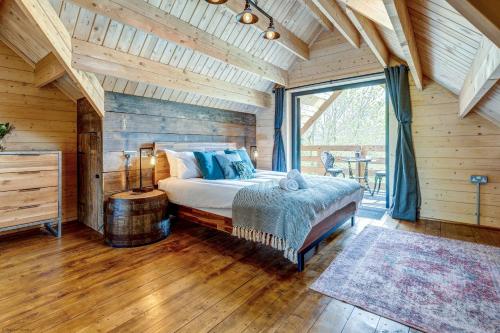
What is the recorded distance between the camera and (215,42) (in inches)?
131

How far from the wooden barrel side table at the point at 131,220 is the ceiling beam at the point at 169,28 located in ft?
5.71

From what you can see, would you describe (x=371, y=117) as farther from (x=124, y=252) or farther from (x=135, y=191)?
(x=124, y=252)

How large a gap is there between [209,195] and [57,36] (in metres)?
2.00

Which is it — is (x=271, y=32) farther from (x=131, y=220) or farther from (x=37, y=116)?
(x=37, y=116)

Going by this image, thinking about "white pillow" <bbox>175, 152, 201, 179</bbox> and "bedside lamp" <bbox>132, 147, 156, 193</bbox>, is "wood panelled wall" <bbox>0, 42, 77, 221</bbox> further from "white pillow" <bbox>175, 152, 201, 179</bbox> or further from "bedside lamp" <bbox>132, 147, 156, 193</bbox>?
"white pillow" <bbox>175, 152, 201, 179</bbox>

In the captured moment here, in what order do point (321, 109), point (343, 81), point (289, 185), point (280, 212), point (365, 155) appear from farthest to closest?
point (321, 109) < point (365, 155) < point (343, 81) < point (289, 185) < point (280, 212)

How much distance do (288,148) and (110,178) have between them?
3.08 m

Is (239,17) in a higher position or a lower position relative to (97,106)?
higher

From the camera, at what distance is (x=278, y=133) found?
5023 mm

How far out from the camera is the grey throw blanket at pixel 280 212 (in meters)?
2.14

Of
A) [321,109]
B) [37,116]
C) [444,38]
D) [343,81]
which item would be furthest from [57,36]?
[321,109]

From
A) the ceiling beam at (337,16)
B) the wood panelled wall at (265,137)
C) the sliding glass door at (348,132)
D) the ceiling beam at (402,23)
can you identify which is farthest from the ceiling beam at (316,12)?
the sliding glass door at (348,132)

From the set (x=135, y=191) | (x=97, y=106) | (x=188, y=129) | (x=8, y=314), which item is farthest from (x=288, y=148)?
(x=8, y=314)

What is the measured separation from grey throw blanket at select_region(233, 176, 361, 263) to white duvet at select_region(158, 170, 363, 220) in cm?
12
